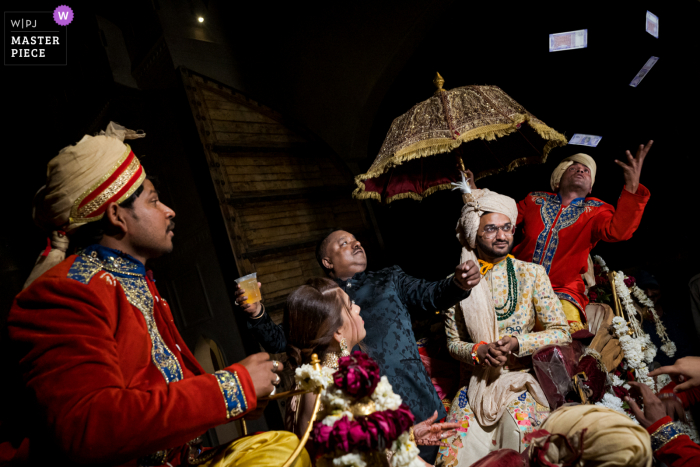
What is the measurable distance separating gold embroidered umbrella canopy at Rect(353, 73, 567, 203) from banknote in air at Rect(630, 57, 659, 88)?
1.24 metres

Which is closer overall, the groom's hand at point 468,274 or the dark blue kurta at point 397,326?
the groom's hand at point 468,274

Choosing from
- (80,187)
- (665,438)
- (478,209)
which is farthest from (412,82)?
(665,438)

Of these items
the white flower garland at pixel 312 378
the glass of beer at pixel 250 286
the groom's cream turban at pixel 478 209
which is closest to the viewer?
the white flower garland at pixel 312 378

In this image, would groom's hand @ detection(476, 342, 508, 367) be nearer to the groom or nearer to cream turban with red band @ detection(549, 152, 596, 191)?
the groom

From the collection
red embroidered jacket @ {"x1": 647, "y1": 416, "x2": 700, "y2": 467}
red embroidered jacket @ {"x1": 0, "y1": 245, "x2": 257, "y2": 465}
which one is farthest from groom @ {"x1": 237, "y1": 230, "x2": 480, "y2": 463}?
red embroidered jacket @ {"x1": 647, "y1": 416, "x2": 700, "y2": 467}

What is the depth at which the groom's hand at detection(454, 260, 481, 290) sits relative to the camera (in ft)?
7.64

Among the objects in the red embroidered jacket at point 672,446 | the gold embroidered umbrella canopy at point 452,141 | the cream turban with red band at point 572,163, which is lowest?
the red embroidered jacket at point 672,446

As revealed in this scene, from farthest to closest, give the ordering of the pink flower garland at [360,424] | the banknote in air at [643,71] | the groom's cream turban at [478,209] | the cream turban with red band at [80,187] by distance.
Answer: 1. the banknote in air at [643,71]
2. the groom's cream turban at [478,209]
3. the cream turban with red band at [80,187]
4. the pink flower garland at [360,424]

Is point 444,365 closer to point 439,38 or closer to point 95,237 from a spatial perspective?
point 95,237

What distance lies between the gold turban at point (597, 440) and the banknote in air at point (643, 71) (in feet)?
12.1

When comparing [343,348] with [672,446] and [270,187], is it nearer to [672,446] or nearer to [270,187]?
[672,446]

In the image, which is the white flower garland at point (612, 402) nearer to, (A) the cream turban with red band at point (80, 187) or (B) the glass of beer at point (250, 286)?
(B) the glass of beer at point (250, 286)

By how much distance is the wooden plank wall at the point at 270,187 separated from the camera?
3918mm

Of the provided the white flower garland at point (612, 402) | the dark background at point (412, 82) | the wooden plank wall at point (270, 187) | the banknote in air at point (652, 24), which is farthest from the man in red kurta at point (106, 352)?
the banknote in air at point (652, 24)
